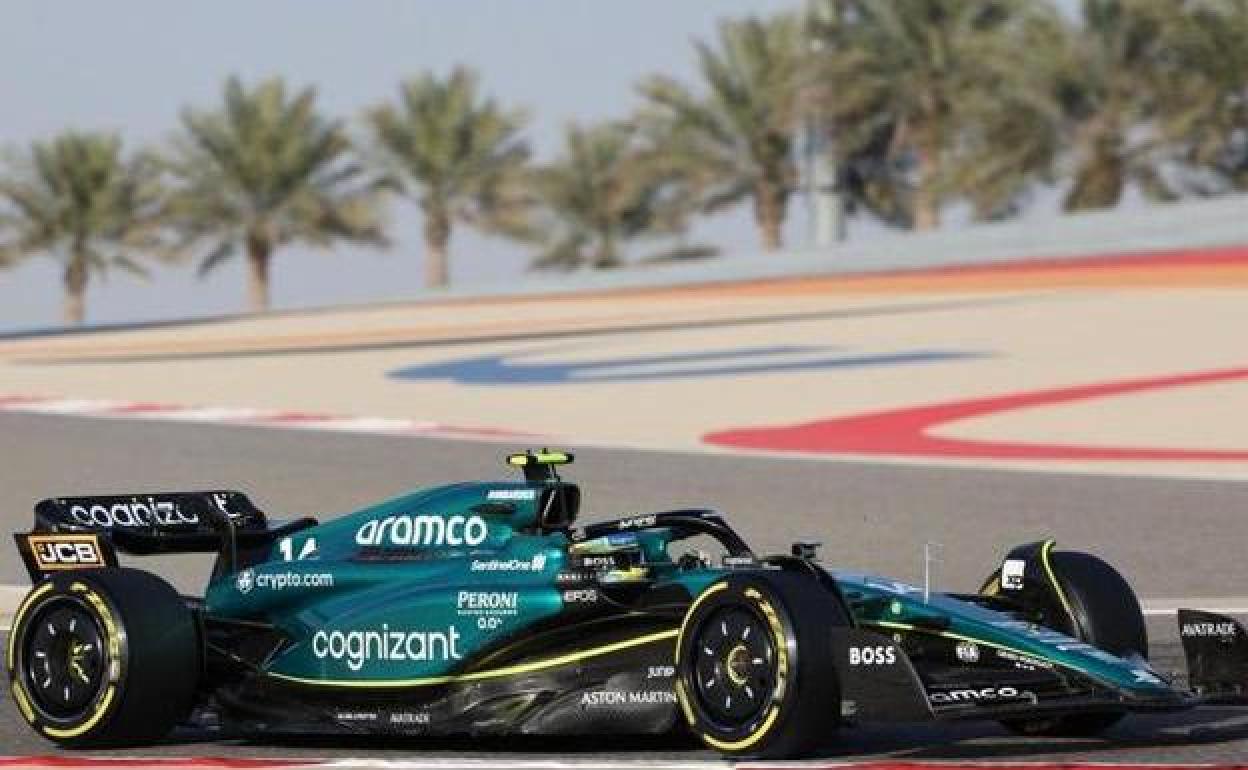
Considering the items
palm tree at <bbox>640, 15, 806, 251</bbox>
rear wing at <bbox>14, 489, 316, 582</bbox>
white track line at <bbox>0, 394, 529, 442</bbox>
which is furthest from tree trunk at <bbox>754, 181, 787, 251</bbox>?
rear wing at <bbox>14, 489, 316, 582</bbox>

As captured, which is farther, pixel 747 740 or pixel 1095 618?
pixel 1095 618

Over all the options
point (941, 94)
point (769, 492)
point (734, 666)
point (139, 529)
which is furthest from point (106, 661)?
point (941, 94)

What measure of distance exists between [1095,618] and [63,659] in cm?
339

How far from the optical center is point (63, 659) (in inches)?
373

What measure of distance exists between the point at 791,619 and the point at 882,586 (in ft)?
2.76

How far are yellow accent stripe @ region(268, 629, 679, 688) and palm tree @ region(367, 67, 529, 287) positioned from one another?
47664 mm

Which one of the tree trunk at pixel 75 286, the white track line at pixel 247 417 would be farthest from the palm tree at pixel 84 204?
the white track line at pixel 247 417

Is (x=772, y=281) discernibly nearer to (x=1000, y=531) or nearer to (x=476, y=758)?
(x=1000, y=531)

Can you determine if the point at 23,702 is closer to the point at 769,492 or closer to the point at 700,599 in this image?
the point at 700,599

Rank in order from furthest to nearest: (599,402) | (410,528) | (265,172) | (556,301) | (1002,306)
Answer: (265,172) < (556,301) < (1002,306) < (599,402) < (410,528)

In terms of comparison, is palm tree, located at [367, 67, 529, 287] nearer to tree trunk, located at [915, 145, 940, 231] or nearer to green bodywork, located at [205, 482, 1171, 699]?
tree trunk, located at [915, 145, 940, 231]

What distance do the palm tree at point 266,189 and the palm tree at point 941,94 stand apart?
946 cm

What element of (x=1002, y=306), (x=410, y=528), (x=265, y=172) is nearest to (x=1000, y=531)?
(x=410, y=528)

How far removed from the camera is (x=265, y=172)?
182 ft
